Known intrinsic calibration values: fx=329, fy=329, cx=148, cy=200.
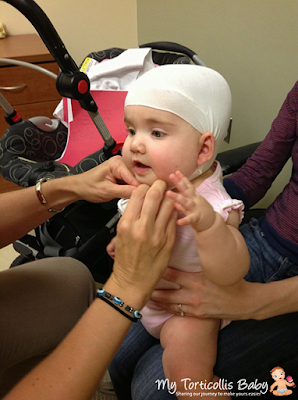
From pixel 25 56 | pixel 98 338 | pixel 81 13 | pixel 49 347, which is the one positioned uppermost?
pixel 81 13

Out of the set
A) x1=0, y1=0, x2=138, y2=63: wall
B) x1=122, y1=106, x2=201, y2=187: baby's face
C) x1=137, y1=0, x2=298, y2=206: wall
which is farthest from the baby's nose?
x1=0, y1=0, x2=138, y2=63: wall

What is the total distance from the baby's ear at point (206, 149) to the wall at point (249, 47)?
838mm

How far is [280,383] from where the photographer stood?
2.84 ft

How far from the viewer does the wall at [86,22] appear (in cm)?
264

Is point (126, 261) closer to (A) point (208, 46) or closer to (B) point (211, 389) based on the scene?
(B) point (211, 389)

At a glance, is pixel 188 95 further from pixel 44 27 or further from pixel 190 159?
pixel 44 27

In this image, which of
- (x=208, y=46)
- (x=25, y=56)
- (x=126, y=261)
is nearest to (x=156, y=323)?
(x=126, y=261)

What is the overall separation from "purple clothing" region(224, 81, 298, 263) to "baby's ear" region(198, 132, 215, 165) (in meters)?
0.36

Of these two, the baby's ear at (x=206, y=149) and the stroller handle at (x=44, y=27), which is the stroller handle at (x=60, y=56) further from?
the baby's ear at (x=206, y=149)

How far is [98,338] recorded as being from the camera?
0.67m

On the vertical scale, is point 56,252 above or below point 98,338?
below

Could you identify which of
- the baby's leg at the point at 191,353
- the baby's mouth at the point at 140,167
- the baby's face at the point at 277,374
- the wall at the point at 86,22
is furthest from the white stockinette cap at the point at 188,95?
the wall at the point at 86,22

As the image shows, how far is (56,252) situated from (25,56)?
145cm

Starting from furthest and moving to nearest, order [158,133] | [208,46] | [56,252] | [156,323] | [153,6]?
[153,6] < [208,46] < [56,252] < [156,323] < [158,133]
